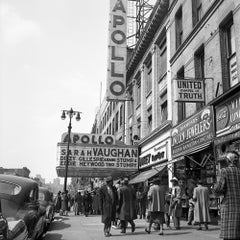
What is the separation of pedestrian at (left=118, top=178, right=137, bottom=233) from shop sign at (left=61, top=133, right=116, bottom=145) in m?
15.4

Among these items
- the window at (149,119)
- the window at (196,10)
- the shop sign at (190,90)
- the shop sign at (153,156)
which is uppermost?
the window at (196,10)

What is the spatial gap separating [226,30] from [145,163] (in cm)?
1346

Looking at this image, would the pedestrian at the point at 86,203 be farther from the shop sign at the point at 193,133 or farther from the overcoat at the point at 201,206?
the overcoat at the point at 201,206

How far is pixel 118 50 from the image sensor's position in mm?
27594

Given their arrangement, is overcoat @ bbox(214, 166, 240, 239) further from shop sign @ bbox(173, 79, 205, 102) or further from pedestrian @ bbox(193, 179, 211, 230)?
shop sign @ bbox(173, 79, 205, 102)

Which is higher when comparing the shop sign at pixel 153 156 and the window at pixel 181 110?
the window at pixel 181 110

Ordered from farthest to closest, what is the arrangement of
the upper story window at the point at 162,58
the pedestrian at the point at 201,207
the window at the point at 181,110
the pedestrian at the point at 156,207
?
the upper story window at the point at 162,58 < the window at the point at 181,110 < the pedestrian at the point at 201,207 < the pedestrian at the point at 156,207

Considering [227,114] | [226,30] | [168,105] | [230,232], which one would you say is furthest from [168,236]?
[168,105]

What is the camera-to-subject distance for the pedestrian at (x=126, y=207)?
1146cm

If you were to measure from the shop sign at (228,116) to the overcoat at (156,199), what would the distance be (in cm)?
322

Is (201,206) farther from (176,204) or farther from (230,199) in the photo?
(230,199)

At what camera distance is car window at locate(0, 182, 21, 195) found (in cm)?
795

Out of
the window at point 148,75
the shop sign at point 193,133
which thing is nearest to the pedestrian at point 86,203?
the shop sign at point 193,133

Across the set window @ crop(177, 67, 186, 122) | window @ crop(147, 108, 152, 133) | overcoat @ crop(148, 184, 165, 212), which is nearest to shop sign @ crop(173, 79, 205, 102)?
window @ crop(177, 67, 186, 122)
